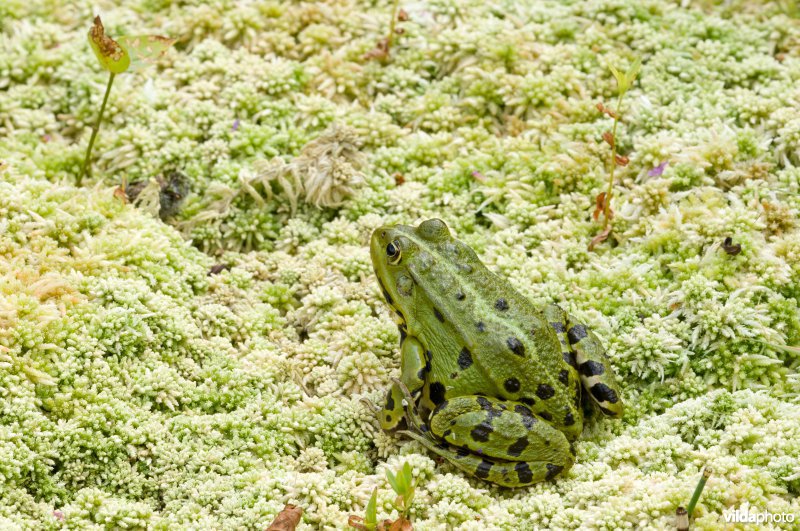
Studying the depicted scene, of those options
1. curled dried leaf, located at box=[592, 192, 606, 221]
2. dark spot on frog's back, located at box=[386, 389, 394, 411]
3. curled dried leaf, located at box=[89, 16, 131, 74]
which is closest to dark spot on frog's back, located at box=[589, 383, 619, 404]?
dark spot on frog's back, located at box=[386, 389, 394, 411]

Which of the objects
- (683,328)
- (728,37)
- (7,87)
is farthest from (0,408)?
→ (728,37)

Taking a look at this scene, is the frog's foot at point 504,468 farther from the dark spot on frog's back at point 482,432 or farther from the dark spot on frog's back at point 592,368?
the dark spot on frog's back at point 592,368

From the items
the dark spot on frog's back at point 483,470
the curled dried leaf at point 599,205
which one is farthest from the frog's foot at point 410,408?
the curled dried leaf at point 599,205

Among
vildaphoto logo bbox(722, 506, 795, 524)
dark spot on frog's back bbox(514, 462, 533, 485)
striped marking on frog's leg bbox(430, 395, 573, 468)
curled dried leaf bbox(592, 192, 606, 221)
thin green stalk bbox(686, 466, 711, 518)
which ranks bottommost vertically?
dark spot on frog's back bbox(514, 462, 533, 485)

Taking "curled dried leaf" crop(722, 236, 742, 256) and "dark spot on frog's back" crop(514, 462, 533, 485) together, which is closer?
"dark spot on frog's back" crop(514, 462, 533, 485)

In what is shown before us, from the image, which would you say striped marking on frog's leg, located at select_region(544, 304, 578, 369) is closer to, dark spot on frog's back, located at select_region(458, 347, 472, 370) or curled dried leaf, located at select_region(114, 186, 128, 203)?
dark spot on frog's back, located at select_region(458, 347, 472, 370)

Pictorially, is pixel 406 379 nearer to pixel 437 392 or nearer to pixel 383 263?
pixel 437 392
